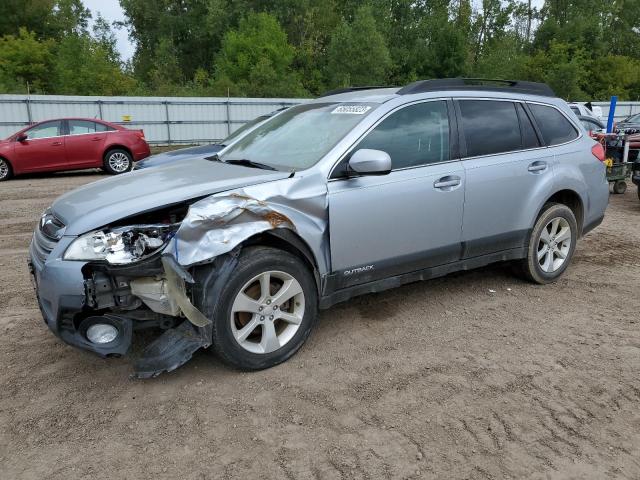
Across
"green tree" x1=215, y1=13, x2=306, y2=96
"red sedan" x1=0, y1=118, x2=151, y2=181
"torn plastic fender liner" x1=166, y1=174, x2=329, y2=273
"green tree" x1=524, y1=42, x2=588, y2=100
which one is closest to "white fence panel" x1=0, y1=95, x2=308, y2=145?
"red sedan" x1=0, y1=118, x2=151, y2=181

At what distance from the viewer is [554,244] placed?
16.7 ft

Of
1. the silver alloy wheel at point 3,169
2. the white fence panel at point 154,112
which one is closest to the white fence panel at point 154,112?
the white fence panel at point 154,112

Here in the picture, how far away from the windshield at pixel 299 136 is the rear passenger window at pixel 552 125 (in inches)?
73.3

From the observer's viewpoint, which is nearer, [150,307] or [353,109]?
[150,307]

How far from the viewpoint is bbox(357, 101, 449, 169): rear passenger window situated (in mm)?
3945

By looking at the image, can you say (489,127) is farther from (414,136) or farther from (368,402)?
(368,402)

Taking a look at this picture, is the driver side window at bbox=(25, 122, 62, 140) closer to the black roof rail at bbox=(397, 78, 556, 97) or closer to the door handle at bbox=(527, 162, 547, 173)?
the black roof rail at bbox=(397, 78, 556, 97)

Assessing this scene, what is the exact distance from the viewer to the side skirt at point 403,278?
3.74m

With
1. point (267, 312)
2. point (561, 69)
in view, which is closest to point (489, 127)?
point (267, 312)

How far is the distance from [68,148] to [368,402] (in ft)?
42.1

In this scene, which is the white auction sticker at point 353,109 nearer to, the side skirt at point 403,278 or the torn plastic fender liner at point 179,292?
the side skirt at point 403,278

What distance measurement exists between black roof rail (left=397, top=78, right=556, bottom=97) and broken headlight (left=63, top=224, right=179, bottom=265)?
217cm

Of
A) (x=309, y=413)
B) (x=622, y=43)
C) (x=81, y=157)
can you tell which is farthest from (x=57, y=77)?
(x=622, y=43)

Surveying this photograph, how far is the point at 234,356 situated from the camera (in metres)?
3.35
